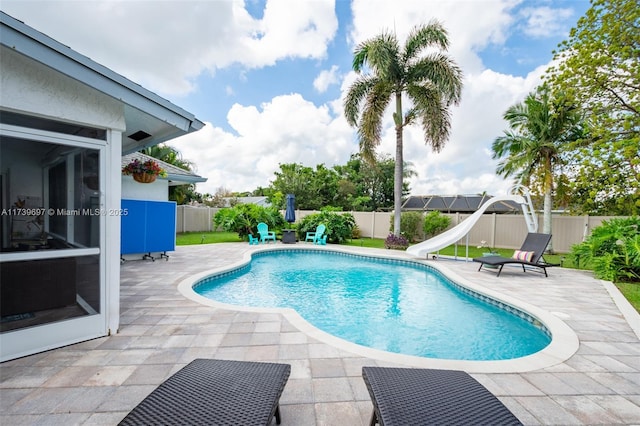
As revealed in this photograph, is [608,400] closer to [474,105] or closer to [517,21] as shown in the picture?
[517,21]

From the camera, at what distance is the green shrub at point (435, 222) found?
15383 mm

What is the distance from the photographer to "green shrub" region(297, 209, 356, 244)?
597 inches

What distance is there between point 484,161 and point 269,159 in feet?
69.6

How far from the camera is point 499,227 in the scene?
14758 mm

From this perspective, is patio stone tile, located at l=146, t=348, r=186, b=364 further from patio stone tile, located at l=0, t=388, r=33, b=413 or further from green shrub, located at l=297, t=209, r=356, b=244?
green shrub, located at l=297, t=209, r=356, b=244

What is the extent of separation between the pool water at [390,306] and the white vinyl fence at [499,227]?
288 inches

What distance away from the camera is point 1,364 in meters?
2.85

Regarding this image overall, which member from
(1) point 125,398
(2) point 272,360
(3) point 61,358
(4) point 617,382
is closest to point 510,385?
(4) point 617,382

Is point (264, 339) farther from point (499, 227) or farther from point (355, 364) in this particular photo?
point (499, 227)

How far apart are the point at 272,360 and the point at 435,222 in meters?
14.1

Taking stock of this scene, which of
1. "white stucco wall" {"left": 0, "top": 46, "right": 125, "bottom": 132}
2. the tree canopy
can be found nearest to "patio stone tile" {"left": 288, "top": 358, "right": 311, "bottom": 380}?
"white stucco wall" {"left": 0, "top": 46, "right": 125, "bottom": 132}

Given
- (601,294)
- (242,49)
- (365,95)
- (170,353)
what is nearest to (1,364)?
(170,353)

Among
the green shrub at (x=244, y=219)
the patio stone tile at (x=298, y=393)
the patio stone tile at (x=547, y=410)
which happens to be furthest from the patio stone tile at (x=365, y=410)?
the green shrub at (x=244, y=219)

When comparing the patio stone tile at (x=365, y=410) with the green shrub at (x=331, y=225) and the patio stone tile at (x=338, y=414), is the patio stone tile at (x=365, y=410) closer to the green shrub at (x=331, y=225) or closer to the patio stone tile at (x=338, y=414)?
the patio stone tile at (x=338, y=414)
